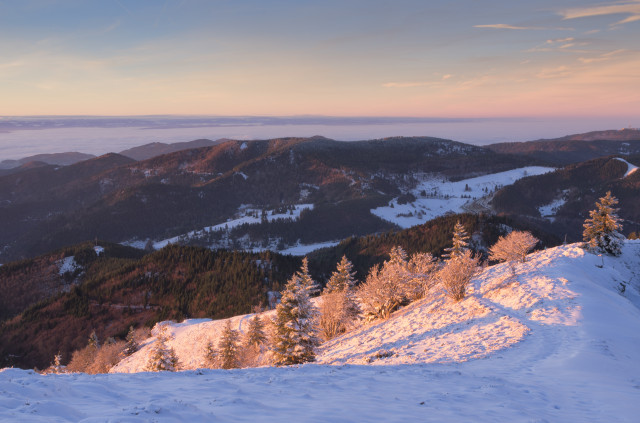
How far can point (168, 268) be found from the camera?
144375 millimetres

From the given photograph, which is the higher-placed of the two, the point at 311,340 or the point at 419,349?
the point at 419,349

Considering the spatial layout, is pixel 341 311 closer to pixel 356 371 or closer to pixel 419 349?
pixel 419 349

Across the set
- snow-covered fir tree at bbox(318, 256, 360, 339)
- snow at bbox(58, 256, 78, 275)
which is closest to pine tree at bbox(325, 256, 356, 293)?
snow-covered fir tree at bbox(318, 256, 360, 339)

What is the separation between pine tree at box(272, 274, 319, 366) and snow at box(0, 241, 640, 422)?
246 cm

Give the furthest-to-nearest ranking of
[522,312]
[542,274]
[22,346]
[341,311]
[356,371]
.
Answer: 1. [22,346]
2. [341,311]
3. [542,274]
4. [522,312]
5. [356,371]

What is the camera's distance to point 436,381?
59.3ft

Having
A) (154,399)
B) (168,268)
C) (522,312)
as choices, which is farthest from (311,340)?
(168,268)

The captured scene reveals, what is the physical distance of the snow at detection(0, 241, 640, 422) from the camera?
1323 centimetres

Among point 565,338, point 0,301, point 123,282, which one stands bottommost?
point 0,301

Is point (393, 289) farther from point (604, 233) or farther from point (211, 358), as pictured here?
point (604, 233)

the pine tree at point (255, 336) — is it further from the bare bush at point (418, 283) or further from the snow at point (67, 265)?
the snow at point (67, 265)

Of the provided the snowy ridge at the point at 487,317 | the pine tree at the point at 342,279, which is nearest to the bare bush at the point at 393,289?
the snowy ridge at the point at 487,317

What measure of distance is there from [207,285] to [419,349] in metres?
114

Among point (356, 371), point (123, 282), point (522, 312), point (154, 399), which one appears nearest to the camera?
point (154, 399)
